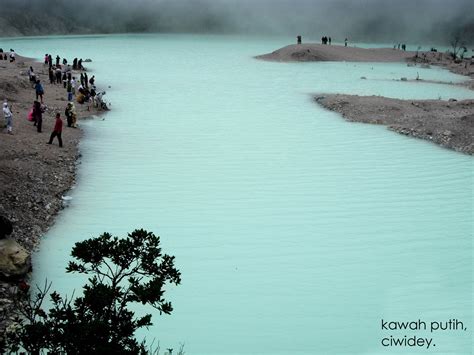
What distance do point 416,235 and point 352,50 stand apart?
64.4 meters

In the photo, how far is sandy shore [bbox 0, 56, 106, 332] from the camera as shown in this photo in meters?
13.3

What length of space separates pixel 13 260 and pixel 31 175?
19.4ft

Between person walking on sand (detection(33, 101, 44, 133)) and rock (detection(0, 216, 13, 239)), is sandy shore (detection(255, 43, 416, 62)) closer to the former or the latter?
person walking on sand (detection(33, 101, 44, 133))

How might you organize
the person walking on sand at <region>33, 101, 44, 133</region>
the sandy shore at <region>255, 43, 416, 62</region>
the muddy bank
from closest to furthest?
the person walking on sand at <region>33, 101, 44, 133</region>
the muddy bank
the sandy shore at <region>255, 43, 416, 62</region>

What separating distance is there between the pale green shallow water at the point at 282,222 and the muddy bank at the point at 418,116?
115 centimetres

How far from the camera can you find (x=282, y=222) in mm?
14766

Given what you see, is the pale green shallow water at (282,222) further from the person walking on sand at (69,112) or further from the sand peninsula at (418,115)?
the sand peninsula at (418,115)

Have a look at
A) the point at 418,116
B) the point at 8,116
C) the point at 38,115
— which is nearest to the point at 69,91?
the point at 38,115

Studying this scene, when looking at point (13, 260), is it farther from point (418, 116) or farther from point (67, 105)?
point (418, 116)

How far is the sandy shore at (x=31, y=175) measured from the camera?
13.3 meters

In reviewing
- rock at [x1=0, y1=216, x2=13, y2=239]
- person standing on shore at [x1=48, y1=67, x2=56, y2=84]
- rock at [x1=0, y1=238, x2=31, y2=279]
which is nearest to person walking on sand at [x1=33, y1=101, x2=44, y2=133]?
rock at [x1=0, y1=216, x2=13, y2=239]

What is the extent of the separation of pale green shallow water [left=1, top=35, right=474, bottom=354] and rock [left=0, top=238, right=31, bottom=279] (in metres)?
0.53

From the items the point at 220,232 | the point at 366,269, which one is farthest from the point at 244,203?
the point at 366,269

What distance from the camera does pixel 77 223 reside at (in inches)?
559
